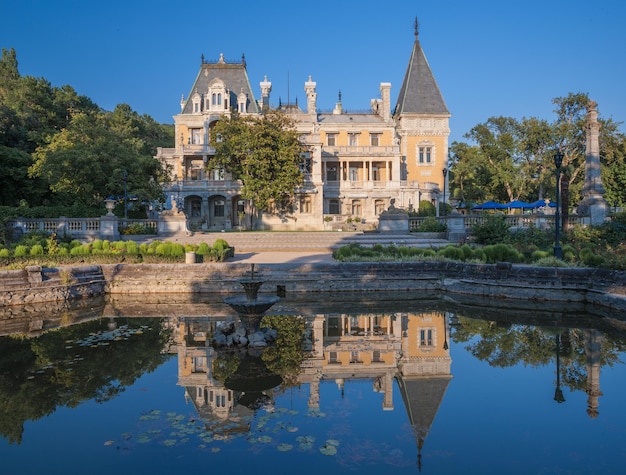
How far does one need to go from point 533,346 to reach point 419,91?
165ft

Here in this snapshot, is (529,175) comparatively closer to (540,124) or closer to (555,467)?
(540,124)

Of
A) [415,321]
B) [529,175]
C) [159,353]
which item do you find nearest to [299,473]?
[159,353]

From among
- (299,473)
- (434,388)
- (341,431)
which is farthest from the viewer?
(434,388)

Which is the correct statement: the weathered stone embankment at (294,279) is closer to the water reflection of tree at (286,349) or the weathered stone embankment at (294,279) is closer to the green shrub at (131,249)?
the green shrub at (131,249)

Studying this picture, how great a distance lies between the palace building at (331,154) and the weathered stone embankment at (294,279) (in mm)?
23258

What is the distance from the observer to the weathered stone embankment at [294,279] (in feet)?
56.5

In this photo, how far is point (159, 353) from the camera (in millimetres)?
11258

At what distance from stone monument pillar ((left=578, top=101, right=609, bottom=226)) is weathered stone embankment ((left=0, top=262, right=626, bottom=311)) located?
11641 mm

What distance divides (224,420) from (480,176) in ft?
192

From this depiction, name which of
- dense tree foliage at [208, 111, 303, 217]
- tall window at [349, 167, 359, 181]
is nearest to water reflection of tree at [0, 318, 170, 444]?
dense tree foliage at [208, 111, 303, 217]

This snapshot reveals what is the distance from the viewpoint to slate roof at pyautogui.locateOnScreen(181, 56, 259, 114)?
5356 cm

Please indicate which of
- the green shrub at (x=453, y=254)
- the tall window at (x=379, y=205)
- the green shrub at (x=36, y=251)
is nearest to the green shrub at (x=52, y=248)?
the green shrub at (x=36, y=251)

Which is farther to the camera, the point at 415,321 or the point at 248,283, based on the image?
the point at 415,321

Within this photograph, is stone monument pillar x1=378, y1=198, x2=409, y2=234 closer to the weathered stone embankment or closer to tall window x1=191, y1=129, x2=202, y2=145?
the weathered stone embankment
